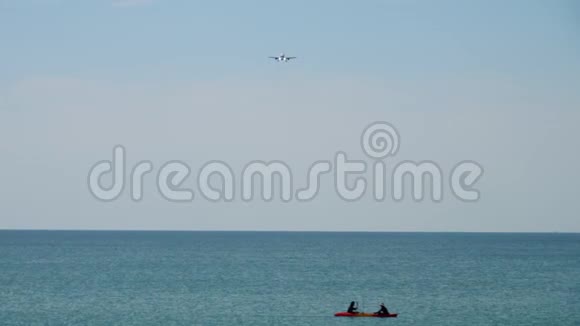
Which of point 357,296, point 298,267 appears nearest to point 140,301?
point 357,296

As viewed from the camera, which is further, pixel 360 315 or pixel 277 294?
pixel 277 294

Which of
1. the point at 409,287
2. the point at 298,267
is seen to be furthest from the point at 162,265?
the point at 409,287

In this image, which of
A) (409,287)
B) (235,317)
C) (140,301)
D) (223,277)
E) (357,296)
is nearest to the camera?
(235,317)

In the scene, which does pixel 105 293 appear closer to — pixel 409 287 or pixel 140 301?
pixel 140 301

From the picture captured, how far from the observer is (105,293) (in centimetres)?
8869

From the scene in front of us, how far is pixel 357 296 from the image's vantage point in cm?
8762

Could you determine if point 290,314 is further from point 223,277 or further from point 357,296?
point 223,277

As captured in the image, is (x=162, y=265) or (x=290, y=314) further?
(x=162, y=265)

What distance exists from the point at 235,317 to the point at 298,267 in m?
65.7

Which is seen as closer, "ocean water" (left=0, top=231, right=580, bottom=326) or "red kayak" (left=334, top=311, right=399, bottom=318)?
"ocean water" (left=0, top=231, right=580, bottom=326)

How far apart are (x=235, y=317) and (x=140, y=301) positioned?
48.5 ft

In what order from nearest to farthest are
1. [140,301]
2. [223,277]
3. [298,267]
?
[140,301]
[223,277]
[298,267]

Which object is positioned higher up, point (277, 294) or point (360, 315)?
point (277, 294)

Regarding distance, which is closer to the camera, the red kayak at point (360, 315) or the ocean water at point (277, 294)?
the ocean water at point (277, 294)
